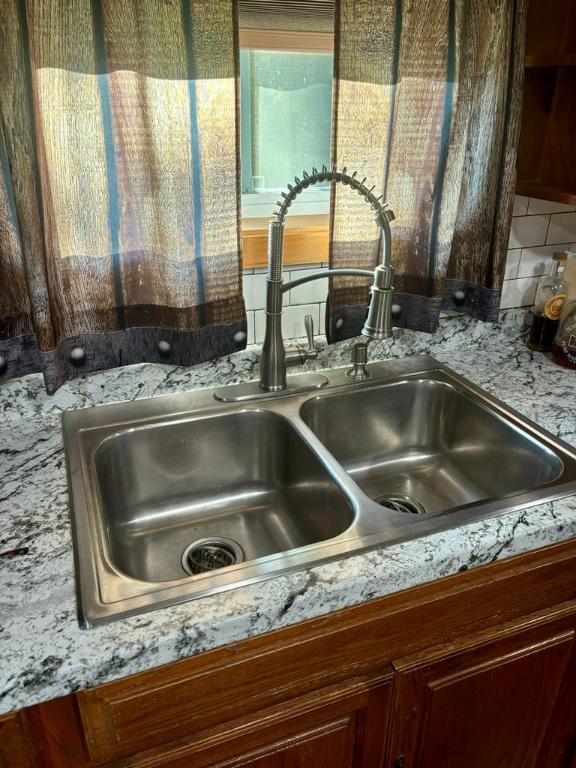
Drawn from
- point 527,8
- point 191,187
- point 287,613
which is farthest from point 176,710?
point 527,8

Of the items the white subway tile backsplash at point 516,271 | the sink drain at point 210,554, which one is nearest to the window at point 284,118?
the white subway tile backsplash at point 516,271

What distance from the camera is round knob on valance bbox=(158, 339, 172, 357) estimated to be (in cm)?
124

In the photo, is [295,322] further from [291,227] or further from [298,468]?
[298,468]

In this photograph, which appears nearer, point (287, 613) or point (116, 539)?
point (287, 613)

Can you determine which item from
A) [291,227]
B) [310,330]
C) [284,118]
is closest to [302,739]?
[310,330]

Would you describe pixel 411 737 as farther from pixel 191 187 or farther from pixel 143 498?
→ pixel 191 187

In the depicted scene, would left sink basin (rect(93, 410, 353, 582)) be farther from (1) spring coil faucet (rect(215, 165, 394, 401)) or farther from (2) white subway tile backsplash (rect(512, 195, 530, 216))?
(2) white subway tile backsplash (rect(512, 195, 530, 216))

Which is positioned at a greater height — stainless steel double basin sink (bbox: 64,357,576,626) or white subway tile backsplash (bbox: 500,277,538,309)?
white subway tile backsplash (bbox: 500,277,538,309)

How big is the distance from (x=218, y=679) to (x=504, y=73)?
3.92 ft

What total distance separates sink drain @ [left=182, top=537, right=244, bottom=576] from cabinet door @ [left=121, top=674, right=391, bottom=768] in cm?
29

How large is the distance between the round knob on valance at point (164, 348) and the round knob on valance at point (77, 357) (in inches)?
5.6

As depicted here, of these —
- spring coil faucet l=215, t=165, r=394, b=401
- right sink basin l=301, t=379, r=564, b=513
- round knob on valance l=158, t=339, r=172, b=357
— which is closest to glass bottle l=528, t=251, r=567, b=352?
right sink basin l=301, t=379, r=564, b=513

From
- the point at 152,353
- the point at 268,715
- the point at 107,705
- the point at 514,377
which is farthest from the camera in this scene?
the point at 514,377

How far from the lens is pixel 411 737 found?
1.03 m
